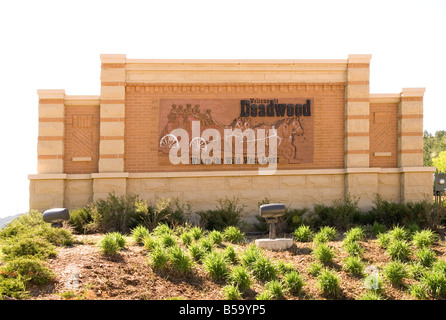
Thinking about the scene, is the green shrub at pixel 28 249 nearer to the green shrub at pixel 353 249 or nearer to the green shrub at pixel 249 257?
the green shrub at pixel 249 257

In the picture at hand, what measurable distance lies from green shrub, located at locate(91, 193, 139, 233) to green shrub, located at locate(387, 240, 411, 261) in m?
7.02

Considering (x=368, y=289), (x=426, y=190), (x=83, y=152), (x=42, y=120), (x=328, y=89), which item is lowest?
(x=368, y=289)

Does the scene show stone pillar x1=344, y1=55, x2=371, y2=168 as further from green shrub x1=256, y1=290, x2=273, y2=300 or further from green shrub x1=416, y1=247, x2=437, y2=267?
green shrub x1=256, y1=290, x2=273, y2=300

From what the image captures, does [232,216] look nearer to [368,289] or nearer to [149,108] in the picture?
[149,108]

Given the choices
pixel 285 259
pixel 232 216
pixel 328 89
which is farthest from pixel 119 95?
pixel 285 259

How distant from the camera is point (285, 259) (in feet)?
32.2

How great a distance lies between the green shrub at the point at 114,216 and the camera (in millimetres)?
12859

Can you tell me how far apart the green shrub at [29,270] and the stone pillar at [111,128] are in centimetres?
728

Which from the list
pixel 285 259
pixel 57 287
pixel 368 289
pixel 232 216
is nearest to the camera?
pixel 57 287

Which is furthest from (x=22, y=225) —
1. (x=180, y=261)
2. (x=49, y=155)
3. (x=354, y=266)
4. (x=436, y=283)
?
(x=436, y=283)

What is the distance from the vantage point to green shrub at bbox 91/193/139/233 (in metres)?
12.9

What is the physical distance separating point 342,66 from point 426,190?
521 cm

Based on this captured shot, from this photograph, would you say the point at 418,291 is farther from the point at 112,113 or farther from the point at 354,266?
the point at 112,113

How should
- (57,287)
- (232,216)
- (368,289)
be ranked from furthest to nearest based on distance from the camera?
(232,216)
(368,289)
(57,287)
